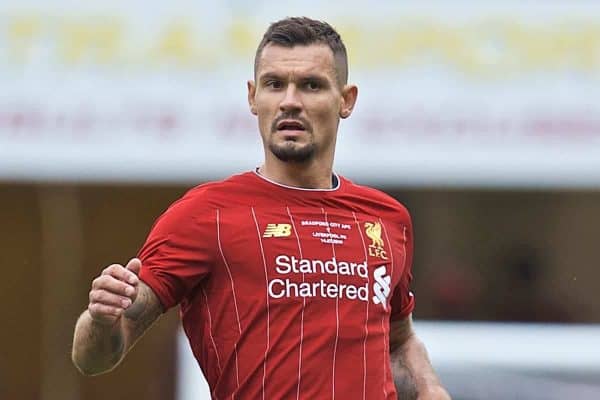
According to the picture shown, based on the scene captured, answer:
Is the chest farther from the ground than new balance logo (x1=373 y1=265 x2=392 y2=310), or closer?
farther from the ground

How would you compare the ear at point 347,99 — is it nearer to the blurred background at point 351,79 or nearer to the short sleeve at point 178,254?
the short sleeve at point 178,254

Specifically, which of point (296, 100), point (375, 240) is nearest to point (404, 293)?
point (375, 240)

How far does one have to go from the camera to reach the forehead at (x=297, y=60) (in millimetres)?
4496

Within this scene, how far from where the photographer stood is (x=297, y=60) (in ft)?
14.8

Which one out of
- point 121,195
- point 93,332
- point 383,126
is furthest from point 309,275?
point 121,195

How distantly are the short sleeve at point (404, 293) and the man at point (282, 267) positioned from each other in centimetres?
8

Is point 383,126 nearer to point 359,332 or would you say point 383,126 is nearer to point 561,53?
point 561,53

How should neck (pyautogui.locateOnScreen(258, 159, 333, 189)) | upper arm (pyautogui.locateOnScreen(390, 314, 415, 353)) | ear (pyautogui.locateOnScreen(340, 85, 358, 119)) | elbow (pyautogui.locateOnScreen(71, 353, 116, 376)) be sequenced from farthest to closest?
upper arm (pyautogui.locateOnScreen(390, 314, 415, 353)) → ear (pyautogui.locateOnScreen(340, 85, 358, 119)) → neck (pyautogui.locateOnScreen(258, 159, 333, 189)) → elbow (pyautogui.locateOnScreen(71, 353, 116, 376))

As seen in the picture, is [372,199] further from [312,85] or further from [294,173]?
[312,85]

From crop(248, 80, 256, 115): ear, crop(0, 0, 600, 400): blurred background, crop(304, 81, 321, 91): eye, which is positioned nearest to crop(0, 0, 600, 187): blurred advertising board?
crop(0, 0, 600, 400): blurred background

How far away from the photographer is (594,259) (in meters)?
11.3

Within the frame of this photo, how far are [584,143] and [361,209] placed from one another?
4.21 m

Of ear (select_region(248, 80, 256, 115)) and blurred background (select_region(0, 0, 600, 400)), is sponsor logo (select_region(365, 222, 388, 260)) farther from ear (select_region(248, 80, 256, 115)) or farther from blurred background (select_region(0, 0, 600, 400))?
blurred background (select_region(0, 0, 600, 400))

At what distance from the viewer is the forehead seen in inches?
177
